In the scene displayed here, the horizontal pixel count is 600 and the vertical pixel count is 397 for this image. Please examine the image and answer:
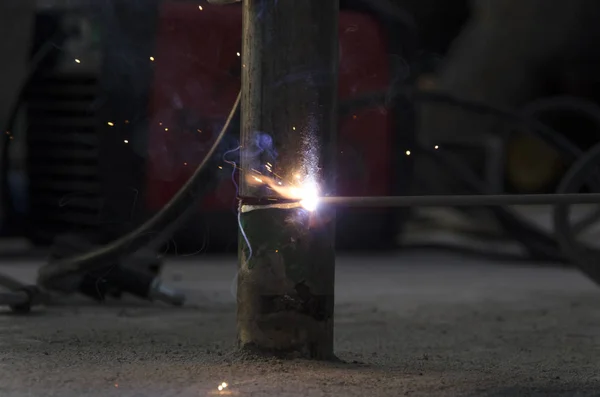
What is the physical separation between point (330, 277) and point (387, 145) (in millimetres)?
4426

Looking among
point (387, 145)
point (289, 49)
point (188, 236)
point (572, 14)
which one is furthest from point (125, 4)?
point (572, 14)

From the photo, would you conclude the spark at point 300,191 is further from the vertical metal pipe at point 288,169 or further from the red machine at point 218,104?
the red machine at point 218,104

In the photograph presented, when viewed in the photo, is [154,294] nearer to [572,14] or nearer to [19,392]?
[19,392]

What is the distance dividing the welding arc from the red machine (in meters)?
1.61

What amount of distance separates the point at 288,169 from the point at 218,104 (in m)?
3.36

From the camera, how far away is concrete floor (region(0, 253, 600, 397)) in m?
3.25

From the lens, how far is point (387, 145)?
313 inches

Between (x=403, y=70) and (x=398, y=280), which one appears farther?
(x=403, y=70)

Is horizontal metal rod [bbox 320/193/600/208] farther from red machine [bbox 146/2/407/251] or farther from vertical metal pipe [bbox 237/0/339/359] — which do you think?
red machine [bbox 146/2/407/251]

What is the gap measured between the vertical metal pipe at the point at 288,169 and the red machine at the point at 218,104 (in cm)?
266

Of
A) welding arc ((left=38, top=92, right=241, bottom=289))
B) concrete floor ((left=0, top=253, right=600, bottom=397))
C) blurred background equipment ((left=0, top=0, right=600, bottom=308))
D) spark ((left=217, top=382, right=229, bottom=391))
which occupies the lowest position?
spark ((left=217, top=382, right=229, bottom=391))

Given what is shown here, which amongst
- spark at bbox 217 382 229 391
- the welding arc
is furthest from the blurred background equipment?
spark at bbox 217 382 229 391

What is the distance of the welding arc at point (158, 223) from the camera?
13.4 feet

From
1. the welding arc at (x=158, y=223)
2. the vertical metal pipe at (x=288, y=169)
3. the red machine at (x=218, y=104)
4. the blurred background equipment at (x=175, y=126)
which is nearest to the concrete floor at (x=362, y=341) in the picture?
the vertical metal pipe at (x=288, y=169)
